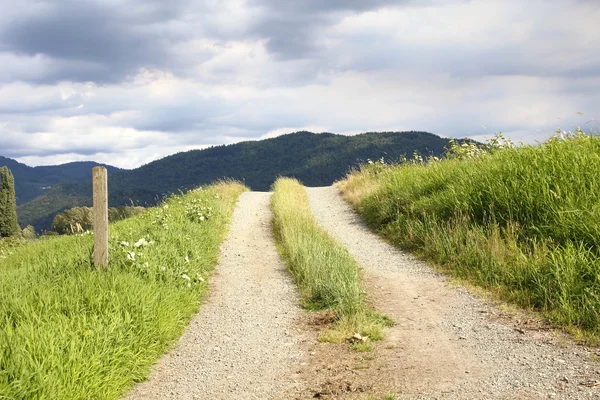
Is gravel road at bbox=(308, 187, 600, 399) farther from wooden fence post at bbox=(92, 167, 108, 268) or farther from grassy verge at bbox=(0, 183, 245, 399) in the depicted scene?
wooden fence post at bbox=(92, 167, 108, 268)

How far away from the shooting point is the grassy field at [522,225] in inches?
282

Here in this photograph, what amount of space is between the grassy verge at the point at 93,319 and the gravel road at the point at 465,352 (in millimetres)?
2927

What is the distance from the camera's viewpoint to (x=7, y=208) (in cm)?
4647

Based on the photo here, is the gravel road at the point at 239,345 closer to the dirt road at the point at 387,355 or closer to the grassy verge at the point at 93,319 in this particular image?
the dirt road at the point at 387,355

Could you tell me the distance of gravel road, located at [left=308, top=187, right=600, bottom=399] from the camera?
192 inches

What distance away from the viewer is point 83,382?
191 inches

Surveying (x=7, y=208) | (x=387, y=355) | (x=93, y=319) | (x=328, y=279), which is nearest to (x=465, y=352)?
(x=387, y=355)

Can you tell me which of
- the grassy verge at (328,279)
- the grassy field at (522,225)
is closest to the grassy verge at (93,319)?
the grassy verge at (328,279)

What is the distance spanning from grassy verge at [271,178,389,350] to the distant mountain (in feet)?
304

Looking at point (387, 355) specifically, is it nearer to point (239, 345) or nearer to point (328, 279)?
point (239, 345)

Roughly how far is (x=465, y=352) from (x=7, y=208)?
50258 millimetres

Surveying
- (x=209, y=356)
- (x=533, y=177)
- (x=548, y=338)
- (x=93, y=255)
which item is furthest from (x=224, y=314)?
(x=533, y=177)

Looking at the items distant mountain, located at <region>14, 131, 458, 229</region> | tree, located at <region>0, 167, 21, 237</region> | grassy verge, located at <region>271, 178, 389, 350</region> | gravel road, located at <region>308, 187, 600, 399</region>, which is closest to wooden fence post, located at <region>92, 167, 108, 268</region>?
grassy verge, located at <region>271, 178, 389, 350</region>

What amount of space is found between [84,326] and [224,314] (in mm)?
3003
